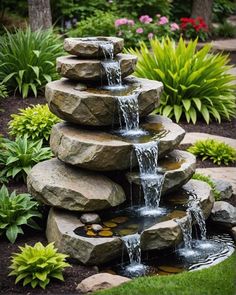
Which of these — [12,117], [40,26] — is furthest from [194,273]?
[40,26]

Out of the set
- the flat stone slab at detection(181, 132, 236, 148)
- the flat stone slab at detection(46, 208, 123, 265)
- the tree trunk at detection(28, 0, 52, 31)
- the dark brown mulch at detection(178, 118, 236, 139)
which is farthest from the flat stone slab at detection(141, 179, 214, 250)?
the tree trunk at detection(28, 0, 52, 31)

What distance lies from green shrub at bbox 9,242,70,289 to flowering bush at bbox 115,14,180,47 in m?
9.34

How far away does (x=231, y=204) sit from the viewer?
7.88 meters

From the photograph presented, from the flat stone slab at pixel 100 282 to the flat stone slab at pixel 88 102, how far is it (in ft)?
6.11

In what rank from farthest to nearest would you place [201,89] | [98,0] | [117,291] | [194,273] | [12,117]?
1. [98,0]
2. [201,89]
3. [12,117]
4. [194,273]
5. [117,291]

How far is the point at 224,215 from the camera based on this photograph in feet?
23.9

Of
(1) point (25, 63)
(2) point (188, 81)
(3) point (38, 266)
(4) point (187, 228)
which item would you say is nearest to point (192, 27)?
(2) point (188, 81)

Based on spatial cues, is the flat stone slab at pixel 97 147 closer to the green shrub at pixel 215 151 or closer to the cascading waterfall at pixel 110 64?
the cascading waterfall at pixel 110 64

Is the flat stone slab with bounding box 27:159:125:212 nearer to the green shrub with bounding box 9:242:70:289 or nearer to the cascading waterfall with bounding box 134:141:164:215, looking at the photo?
the cascading waterfall with bounding box 134:141:164:215

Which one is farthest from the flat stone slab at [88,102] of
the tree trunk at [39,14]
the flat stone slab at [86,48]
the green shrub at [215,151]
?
the tree trunk at [39,14]

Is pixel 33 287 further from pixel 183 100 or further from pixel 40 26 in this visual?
pixel 40 26

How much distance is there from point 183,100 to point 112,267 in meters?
4.90

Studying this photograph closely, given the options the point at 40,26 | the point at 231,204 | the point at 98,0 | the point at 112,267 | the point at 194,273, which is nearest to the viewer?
the point at 194,273

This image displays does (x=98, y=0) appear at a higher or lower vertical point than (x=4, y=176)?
higher
